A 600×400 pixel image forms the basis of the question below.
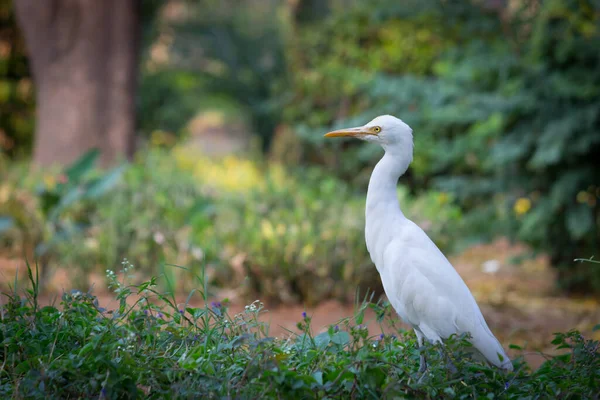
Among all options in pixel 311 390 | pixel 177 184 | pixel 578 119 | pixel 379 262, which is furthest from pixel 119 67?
pixel 311 390

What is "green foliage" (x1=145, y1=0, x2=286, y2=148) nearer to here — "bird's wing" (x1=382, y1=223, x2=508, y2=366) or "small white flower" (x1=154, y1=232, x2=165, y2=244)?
"small white flower" (x1=154, y1=232, x2=165, y2=244)

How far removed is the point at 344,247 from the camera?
16.9ft

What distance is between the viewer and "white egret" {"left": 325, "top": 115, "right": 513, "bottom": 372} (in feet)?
8.93

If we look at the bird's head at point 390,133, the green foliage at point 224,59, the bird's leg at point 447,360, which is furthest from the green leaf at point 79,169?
the green foliage at point 224,59

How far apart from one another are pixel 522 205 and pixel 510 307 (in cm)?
100

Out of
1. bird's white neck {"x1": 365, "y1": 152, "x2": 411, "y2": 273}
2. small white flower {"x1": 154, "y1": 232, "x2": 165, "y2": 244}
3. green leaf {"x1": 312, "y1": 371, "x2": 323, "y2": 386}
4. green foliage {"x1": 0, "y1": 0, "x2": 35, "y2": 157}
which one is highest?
green foliage {"x1": 0, "y1": 0, "x2": 35, "y2": 157}

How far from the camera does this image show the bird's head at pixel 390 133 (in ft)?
9.35

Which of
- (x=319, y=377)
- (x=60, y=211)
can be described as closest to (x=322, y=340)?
(x=319, y=377)

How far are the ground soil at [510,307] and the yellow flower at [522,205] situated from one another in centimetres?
47

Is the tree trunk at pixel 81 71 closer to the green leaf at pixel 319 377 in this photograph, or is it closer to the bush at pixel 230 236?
the bush at pixel 230 236

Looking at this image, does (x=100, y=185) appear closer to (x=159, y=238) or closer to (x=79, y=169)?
(x=79, y=169)

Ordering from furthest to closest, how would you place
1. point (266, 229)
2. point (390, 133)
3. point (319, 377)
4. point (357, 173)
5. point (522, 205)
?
point (357, 173) → point (522, 205) → point (266, 229) → point (390, 133) → point (319, 377)

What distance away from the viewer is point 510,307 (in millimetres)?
5535

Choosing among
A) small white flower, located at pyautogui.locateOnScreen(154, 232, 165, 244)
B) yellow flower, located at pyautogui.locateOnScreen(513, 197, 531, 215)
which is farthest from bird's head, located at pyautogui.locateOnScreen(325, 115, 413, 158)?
yellow flower, located at pyautogui.locateOnScreen(513, 197, 531, 215)
